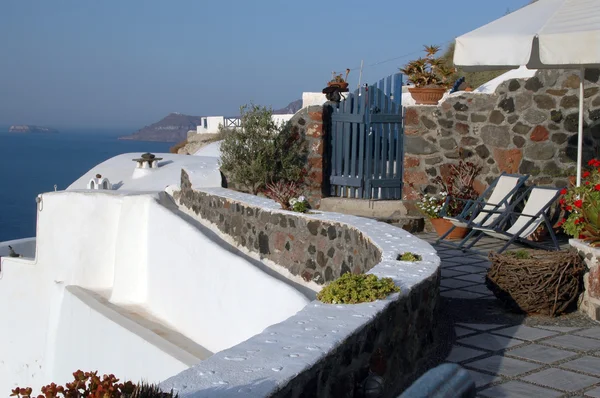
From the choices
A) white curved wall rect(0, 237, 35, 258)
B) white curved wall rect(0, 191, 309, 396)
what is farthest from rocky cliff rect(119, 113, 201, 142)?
white curved wall rect(0, 191, 309, 396)

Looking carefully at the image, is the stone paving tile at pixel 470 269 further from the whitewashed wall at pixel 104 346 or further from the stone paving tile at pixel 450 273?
the whitewashed wall at pixel 104 346

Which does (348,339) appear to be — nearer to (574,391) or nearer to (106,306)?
(574,391)

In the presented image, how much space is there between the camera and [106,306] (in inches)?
394

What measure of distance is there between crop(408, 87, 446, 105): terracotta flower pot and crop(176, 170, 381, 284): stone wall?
2941 mm

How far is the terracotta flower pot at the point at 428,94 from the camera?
392 inches

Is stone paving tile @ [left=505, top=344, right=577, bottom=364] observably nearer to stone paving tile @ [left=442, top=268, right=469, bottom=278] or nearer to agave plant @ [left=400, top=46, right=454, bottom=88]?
stone paving tile @ [left=442, top=268, right=469, bottom=278]

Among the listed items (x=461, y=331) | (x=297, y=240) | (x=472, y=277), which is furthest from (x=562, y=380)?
(x=297, y=240)

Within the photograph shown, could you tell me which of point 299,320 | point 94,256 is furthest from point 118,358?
point 299,320

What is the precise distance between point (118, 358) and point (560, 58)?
19.3ft

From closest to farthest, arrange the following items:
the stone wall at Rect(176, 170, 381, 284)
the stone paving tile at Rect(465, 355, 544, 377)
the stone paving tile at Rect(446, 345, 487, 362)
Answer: the stone paving tile at Rect(465, 355, 544, 377) → the stone paving tile at Rect(446, 345, 487, 362) → the stone wall at Rect(176, 170, 381, 284)

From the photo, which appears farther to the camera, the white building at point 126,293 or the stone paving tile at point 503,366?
the white building at point 126,293

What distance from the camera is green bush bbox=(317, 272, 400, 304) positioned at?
395 cm

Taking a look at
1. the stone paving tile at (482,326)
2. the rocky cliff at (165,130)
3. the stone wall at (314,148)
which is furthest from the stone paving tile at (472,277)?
the rocky cliff at (165,130)

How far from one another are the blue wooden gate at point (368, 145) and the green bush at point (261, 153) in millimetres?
585
